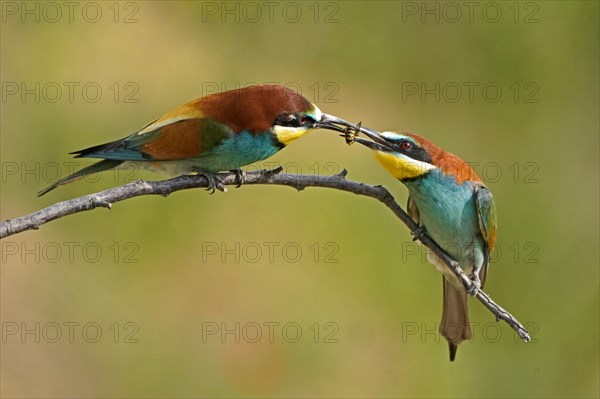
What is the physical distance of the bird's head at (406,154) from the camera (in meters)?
2.08

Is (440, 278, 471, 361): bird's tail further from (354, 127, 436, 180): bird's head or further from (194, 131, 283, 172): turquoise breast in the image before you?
(194, 131, 283, 172): turquoise breast

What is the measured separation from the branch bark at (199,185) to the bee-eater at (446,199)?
0.45 feet

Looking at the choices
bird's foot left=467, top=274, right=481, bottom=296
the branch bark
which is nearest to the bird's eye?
the branch bark

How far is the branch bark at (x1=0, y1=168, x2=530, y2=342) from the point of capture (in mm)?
1417

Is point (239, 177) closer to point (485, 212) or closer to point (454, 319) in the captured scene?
point (485, 212)

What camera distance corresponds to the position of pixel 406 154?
2090 mm

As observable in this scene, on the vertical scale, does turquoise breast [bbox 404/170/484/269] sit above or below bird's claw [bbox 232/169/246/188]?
below

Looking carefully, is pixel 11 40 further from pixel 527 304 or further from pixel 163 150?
pixel 527 304

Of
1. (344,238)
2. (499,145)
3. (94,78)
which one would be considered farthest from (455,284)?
(94,78)

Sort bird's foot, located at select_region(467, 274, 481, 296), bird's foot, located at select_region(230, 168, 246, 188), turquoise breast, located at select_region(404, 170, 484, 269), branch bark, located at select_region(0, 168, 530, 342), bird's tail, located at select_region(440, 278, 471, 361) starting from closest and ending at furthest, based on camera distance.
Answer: branch bark, located at select_region(0, 168, 530, 342) → bird's foot, located at select_region(230, 168, 246, 188) → bird's foot, located at select_region(467, 274, 481, 296) → turquoise breast, located at select_region(404, 170, 484, 269) → bird's tail, located at select_region(440, 278, 471, 361)

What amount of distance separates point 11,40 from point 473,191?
224cm

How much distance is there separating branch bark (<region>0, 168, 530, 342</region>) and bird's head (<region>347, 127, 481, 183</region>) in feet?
0.66

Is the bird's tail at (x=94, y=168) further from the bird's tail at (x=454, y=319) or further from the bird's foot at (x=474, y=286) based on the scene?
the bird's tail at (x=454, y=319)

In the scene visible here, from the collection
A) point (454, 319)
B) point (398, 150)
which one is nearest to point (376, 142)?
point (398, 150)
